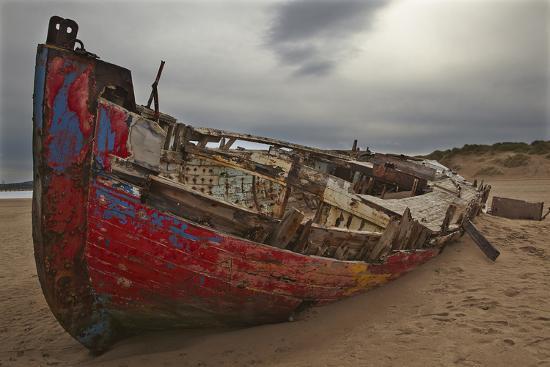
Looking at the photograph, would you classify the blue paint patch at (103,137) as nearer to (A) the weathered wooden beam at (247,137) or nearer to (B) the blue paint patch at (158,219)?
(B) the blue paint patch at (158,219)

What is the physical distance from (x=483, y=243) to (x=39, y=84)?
7.27 metres

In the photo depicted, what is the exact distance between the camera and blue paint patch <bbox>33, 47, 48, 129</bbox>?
3.28m

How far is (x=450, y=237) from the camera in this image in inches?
276

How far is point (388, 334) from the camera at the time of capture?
4.18 meters

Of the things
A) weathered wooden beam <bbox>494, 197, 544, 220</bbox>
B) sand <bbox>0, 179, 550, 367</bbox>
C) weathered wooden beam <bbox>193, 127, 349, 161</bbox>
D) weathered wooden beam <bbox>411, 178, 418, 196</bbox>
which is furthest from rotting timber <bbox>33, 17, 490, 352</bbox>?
weathered wooden beam <bbox>494, 197, 544, 220</bbox>

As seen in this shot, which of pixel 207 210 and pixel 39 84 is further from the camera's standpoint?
pixel 207 210

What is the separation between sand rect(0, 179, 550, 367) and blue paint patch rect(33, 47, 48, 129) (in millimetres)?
2620

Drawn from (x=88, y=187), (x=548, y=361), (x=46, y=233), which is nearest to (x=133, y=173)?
(x=88, y=187)

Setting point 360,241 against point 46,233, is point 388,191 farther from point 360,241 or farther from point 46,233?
point 46,233

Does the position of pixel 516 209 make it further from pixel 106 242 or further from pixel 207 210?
pixel 106 242

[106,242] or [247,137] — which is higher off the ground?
[247,137]

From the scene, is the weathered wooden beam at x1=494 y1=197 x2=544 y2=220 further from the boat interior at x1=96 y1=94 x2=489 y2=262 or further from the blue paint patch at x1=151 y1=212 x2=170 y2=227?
the blue paint patch at x1=151 y1=212 x2=170 y2=227

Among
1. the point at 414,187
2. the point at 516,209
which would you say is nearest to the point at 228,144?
the point at 414,187

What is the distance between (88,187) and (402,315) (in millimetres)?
3851
